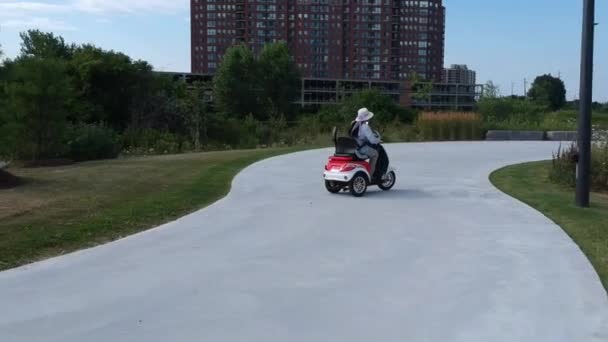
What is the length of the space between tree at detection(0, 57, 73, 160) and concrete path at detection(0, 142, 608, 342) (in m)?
9.19

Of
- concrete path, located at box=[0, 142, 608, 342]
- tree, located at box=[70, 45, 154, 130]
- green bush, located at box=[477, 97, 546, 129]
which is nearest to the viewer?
concrete path, located at box=[0, 142, 608, 342]

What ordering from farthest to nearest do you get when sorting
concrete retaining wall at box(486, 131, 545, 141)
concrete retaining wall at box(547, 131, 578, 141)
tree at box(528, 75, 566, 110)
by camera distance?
tree at box(528, 75, 566, 110) < concrete retaining wall at box(547, 131, 578, 141) < concrete retaining wall at box(486, 131, 545, 141)

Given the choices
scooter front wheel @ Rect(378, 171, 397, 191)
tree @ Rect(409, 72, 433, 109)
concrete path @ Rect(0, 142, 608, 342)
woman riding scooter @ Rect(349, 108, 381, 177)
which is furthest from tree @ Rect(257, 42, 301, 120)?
concrete path @ Rect(0, 142, 608, 342)

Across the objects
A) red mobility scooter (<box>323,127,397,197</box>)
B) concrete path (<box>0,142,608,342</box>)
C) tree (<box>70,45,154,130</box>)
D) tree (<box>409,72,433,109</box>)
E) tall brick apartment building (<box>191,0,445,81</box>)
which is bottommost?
concrete path (<box>0,142,608,342</box>)

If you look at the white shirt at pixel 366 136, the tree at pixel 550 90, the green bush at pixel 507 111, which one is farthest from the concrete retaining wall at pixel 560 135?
the tree at pixel 550 90

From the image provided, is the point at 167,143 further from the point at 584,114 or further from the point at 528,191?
the point at 584,114

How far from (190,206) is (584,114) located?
6.04 metres

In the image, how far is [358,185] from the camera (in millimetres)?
11000

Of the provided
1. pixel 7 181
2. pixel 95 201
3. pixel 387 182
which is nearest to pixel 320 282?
pixel 95 201

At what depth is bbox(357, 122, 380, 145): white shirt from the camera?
36.2ft

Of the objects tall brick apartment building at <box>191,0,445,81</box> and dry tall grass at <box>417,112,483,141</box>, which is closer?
dry tall grass at <box>417,112,483,141</box>

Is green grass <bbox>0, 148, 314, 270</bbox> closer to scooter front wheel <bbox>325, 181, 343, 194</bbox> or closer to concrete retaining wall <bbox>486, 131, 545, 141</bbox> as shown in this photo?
scooter front wheel <bbox>325, 181, 343, 194</bbox>

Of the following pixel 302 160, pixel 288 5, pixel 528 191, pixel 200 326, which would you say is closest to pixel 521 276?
pixel 200 326

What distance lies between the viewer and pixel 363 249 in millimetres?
7105
